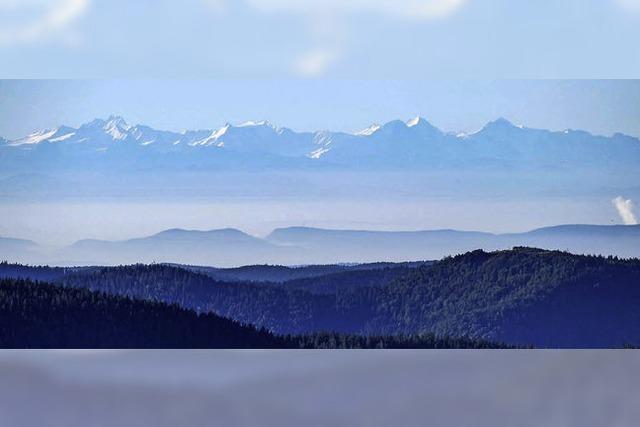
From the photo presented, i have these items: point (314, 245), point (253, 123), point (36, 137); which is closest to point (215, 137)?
point (253, 123)

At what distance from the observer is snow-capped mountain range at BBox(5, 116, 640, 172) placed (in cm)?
857

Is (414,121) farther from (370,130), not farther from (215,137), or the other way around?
(215,137)

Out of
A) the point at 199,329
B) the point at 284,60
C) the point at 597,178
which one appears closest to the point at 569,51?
the point at 597,178

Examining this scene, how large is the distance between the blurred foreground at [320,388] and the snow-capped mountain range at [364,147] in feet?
4.53

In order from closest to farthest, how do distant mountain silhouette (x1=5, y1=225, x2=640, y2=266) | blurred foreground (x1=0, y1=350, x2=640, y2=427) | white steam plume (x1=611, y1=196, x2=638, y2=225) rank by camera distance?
blurred foreground (x1=0, y1=350, x2=640, y2=427)
distant mountain silhouette (x1=5, y1=225, x2=640, y2=266)
white steam plume (x1=611, y1=196, x2=638, y2=225)

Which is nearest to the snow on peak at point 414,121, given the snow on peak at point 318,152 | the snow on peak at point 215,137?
the snow on peak at point 318,152

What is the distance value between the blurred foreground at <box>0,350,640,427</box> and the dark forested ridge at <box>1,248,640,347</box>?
0.17 meters

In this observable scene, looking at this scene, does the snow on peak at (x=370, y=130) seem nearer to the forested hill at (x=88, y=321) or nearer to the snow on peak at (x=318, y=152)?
the snow on peak at (x=318, y=152)

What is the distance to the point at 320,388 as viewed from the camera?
8.30 meters

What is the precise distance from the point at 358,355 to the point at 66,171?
97.9 inches

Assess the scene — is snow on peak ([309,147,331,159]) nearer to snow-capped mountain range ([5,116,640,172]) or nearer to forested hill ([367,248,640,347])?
snow-capped mountain range ([5,116,640,172])

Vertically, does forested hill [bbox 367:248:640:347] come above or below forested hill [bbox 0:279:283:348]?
above

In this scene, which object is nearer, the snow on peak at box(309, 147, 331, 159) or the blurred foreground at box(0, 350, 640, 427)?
the blurred foreground at box(0, 350, 640, 427)

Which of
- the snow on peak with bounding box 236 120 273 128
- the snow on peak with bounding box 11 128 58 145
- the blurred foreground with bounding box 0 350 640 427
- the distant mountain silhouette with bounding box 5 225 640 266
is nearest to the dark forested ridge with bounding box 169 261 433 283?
the distant mountain silhouette with bounding box 5 225 640 266
